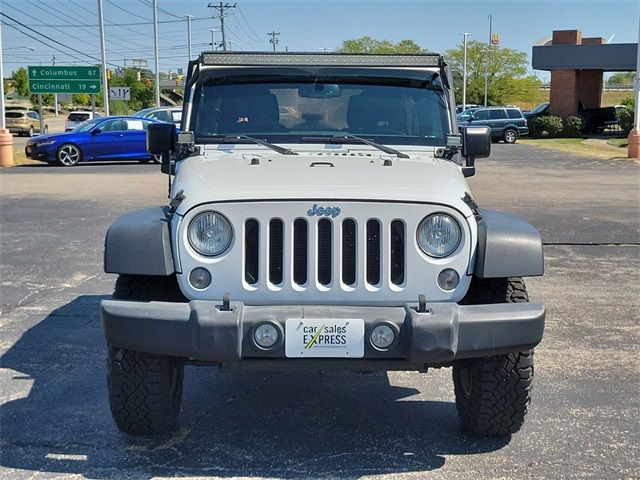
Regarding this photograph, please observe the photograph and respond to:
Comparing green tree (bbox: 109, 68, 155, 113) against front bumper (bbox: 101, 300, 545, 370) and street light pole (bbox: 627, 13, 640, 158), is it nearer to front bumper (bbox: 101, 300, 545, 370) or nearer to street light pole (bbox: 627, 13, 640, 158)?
street light pole (bbox: 627, 13, 640, 158)

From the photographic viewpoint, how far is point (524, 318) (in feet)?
12.3

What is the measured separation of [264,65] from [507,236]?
7.12 ft

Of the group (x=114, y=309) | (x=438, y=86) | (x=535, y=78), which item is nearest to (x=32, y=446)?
(x=114, y=309)

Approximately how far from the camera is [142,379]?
4070 mm

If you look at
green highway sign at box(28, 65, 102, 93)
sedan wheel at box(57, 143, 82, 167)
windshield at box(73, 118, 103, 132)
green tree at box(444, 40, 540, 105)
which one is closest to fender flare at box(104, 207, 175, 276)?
sedan wheel at box(57, 143, 82, 167)

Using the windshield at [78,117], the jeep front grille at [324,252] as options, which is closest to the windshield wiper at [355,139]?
the jeep front grille at [324,252]

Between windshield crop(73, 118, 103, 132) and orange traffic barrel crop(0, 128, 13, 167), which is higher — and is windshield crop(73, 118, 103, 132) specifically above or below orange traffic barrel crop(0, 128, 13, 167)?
above

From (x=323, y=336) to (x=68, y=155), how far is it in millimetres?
20019

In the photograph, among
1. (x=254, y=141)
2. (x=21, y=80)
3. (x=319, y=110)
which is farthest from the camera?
(x=21, y=80)

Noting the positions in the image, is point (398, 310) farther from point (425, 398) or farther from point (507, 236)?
point (425, 398)

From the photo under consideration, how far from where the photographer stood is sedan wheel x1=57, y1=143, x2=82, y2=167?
875 inches

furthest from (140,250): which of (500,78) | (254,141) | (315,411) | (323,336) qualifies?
(500,78)

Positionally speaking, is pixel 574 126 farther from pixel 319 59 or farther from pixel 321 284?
pixel 321 284

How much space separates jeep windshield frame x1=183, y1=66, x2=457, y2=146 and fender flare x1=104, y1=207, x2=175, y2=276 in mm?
1301
